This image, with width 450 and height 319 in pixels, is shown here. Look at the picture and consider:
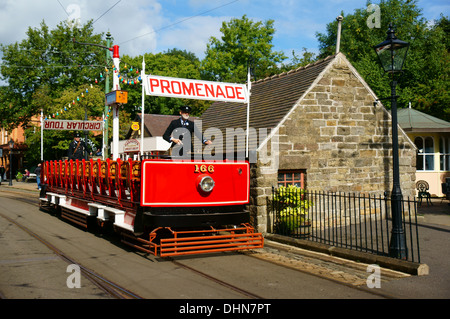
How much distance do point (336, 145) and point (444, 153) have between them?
34.9 feet

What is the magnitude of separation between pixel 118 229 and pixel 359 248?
5.05 meters

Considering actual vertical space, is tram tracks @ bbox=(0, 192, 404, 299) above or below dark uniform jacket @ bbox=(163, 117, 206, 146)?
below

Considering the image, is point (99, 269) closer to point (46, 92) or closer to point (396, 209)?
point (396, 209)

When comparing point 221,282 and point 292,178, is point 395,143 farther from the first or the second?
point 221,282

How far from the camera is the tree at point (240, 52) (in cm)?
4456

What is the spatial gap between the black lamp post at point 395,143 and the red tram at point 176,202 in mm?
2629

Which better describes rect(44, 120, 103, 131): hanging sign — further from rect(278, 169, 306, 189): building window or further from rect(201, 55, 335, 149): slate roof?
rect(278, 169, 306, 189): building window

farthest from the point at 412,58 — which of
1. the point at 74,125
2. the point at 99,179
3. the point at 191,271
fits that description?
the point at 191,271

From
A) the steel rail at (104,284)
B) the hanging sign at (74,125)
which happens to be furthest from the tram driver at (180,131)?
the hanging sign at (74,125)

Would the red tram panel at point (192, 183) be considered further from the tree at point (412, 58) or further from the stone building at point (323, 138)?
the tree at point (412, 58)

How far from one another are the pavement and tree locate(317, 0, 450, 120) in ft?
47.0

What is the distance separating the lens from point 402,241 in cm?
750

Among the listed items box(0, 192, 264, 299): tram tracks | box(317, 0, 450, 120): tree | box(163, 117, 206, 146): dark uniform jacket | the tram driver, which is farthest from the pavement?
box(317, 0, 450, 120): tree

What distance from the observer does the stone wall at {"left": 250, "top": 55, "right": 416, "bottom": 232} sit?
1067cm
